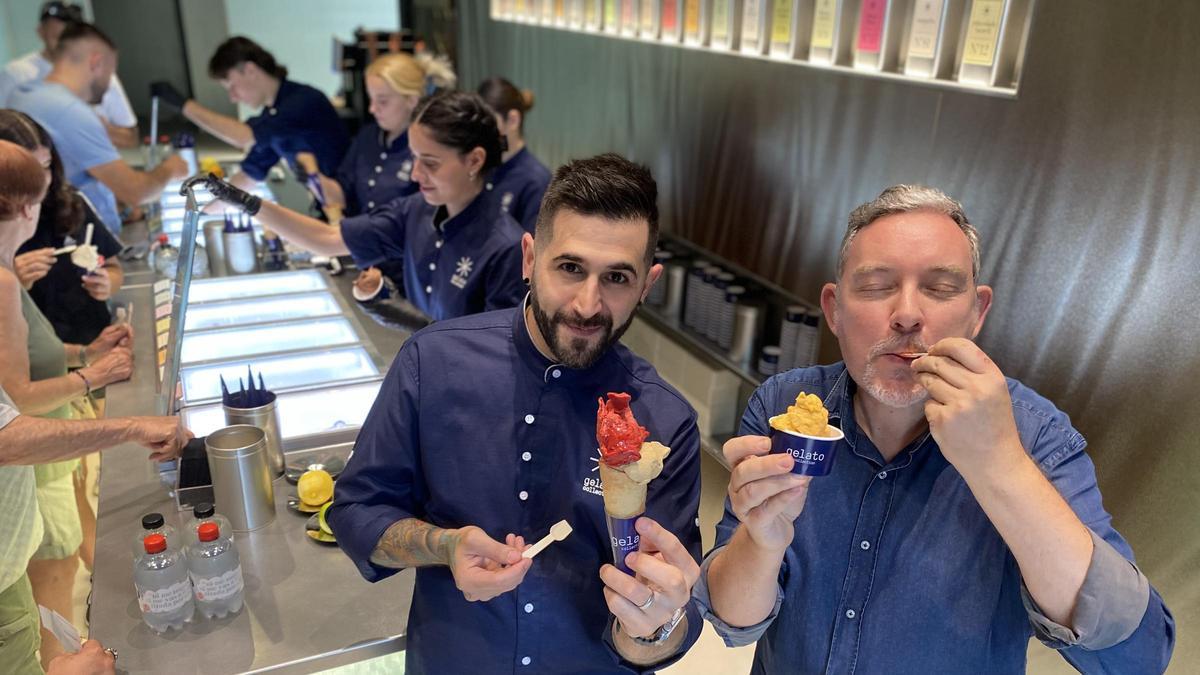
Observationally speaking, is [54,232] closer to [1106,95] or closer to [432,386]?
[432,386]

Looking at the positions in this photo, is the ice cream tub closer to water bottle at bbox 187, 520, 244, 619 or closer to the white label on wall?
water bottle at bbox 187, 520, 244, 619

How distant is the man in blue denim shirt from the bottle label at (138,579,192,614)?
3.71ft

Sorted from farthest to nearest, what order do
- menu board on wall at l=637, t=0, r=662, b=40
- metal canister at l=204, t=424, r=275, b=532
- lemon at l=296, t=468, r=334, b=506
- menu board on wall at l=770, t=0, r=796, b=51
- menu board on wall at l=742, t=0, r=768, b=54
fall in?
menu board on wall at l=637, t=0, r=662, b=40, menu board on wall at l=742, t=0, r=768, b=54, menu board on wall at l=770, t=0, r=796, b=51, lemon at l=296, t=468, r=334, b=506, metal canister at l=204, t=424, r=275, b=532

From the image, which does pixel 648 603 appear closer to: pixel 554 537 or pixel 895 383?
pixel 554 537

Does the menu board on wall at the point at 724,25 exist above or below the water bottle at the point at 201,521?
above

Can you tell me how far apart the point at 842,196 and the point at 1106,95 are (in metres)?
1.17

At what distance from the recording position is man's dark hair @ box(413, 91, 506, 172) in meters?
2.89

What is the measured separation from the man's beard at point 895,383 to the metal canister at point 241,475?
152cm

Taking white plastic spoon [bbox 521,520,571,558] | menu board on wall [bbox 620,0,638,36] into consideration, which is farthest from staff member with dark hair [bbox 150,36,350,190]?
white plastic spoon [bbox 521,520,571,558]

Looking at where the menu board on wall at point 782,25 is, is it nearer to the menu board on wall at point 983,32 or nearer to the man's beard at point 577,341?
the menu board on wall at point 983,32

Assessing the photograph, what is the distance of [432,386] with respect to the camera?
1619 millimetres

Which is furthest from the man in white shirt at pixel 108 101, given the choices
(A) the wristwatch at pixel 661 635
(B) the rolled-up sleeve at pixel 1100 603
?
(B) the rolled-up sleeve at pixel 1100 603

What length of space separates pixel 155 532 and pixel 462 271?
146 cm

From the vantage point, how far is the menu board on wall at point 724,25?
13.2ft
